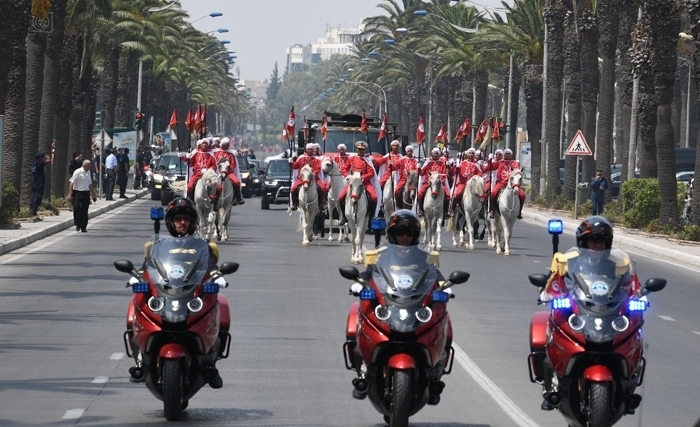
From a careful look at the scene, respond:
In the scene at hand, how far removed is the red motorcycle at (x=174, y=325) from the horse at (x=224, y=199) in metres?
22.0

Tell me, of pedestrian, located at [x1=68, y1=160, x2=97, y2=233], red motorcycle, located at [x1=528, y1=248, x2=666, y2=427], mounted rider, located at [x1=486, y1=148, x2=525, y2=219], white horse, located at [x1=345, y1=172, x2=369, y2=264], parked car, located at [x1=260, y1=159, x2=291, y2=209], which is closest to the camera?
red motorcycle, located at [x1=528, y1=248, x2=666, y2=427]

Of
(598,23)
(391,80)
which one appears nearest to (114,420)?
(598,23)

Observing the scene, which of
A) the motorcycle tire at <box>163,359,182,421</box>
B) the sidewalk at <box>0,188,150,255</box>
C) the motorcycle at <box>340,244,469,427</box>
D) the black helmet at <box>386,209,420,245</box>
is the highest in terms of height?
the black helmet at <box>386,209,420,245</box>

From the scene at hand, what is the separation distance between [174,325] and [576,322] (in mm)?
2725

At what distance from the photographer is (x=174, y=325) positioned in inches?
427

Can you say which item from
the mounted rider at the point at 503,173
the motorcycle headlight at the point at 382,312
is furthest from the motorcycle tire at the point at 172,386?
the mounted rider at the point at 503,173

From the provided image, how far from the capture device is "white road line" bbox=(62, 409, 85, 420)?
11320 mm

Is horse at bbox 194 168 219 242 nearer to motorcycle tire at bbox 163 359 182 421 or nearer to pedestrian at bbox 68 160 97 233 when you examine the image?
pedestrian at bbox 68 160 97 233

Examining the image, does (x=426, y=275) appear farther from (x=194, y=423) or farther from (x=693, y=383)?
(x=693, y=383)

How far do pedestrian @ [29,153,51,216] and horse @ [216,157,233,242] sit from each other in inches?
326

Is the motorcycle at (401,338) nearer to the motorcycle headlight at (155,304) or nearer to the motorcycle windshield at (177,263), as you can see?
the motorcycle windshield at (177,263)

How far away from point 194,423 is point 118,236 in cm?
2519

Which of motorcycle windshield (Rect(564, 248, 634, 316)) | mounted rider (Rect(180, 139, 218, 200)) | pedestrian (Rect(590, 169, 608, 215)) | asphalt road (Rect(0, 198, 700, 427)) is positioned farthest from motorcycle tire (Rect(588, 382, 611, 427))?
pedestrian (Rect(590, 169, 608, 215))

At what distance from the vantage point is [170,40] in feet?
284
